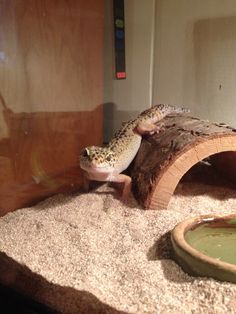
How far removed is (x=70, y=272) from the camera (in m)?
1.29

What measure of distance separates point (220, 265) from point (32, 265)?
2.13ft

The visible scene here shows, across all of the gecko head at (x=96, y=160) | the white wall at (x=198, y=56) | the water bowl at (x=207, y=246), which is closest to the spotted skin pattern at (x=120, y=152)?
the gecko head at (x=96, y=160)

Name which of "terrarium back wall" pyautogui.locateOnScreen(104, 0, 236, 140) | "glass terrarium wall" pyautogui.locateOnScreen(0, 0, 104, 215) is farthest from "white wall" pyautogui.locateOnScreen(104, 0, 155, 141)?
"glass terrarium wall" pyautogui.locateOnScreen(0, 0, 104, 215)

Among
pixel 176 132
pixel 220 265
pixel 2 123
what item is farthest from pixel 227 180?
pixel 2 123

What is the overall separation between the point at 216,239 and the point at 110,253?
41cm

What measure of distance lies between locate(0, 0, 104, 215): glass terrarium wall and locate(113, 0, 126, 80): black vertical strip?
0.27 meters

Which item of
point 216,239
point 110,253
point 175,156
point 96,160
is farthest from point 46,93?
point 216,239

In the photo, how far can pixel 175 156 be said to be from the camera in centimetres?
173

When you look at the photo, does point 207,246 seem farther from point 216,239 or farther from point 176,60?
point 176,60

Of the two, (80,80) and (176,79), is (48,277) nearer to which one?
(80,80)

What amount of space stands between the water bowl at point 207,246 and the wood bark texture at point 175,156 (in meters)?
0.28

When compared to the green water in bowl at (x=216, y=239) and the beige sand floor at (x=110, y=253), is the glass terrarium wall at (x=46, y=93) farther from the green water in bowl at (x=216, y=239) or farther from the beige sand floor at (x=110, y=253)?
the green water in bowl at (x=216, y=239)

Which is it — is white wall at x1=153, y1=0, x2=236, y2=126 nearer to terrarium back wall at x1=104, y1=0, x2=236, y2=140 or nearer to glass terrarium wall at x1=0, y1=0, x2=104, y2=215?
terrarium back wall at x1=104, y1=0, x2=236, y2=140

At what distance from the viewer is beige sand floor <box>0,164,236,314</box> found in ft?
3.64
